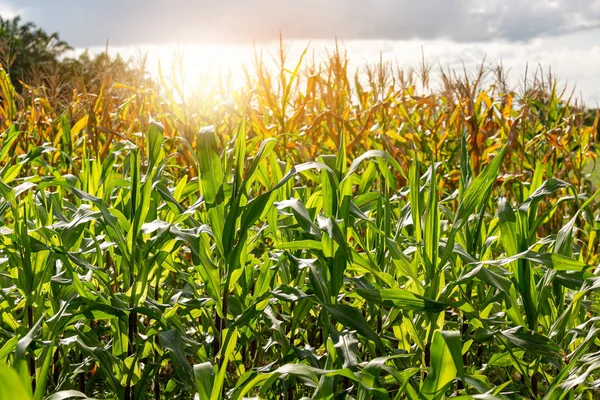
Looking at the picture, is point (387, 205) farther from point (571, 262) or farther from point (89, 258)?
point (89, 258)

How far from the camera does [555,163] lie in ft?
11.1

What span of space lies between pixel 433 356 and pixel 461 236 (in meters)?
0.52

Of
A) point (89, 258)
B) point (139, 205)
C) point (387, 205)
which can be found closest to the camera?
point (139, 205)

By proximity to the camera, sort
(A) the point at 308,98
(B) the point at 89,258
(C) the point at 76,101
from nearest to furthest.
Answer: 1. (B) the point at 89,258
2. (A) the point at 308,98
3. (C) the point at 76,101

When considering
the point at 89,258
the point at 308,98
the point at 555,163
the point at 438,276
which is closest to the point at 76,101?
the point at 308,98

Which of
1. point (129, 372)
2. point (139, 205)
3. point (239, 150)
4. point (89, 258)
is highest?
point (239, 150)

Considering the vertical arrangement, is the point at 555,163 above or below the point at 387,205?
below

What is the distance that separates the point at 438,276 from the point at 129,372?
0.68m

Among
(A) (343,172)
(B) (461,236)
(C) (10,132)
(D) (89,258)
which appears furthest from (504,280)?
(C) (10,132)

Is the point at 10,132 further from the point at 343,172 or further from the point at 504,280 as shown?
the point at 504,280

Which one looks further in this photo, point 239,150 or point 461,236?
point 461,236

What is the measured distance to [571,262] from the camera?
131 cm

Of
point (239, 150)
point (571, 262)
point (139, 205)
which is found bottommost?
point (571, 262)

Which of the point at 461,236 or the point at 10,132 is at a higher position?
the point at 10,132
